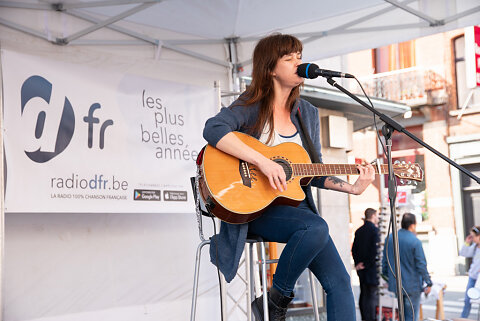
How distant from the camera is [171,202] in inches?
188

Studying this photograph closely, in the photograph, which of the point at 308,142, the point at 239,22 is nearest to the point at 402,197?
the point at 239,22

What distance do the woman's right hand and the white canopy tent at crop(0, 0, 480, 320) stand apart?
7.63 feet

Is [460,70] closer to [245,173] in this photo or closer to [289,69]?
[289,69]

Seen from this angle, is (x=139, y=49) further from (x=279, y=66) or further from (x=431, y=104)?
(x=431, y=104)

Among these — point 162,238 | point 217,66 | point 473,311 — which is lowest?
point 473,311

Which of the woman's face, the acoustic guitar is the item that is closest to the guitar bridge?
the acoustic guitar

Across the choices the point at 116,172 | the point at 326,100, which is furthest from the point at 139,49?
the point at 326,100

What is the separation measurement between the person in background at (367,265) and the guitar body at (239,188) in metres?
5.55

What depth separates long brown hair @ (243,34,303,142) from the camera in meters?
2.83

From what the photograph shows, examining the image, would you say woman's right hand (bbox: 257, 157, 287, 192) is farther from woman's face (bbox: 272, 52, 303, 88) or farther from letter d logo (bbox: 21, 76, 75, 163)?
letter d logo (bbox: 21, 76, 75, 163)

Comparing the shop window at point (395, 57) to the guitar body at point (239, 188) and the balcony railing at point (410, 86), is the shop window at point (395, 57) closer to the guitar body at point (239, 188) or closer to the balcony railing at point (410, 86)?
the balcony railing at point (410, 86)

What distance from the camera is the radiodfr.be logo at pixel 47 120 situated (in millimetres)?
4070

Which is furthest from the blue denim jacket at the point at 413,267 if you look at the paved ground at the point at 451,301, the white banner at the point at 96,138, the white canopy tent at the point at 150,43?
the white banner at the point at 96,138

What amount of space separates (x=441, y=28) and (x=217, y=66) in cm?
203
